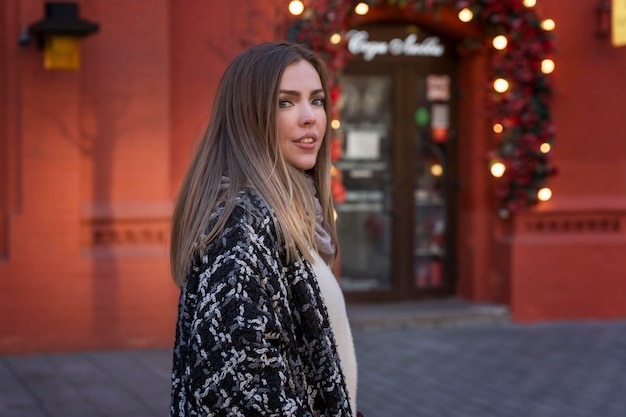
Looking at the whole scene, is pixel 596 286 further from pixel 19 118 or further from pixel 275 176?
pixel 275 176

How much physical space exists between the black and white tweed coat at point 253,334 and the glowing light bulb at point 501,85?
8318mm

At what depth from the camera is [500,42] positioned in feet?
33.7

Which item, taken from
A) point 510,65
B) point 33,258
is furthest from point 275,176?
point 510,65

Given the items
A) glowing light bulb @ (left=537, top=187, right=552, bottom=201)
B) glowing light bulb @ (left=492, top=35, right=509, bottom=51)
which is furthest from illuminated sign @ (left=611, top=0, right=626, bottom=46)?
glowing light bulb @ (left=537, top=187, right=552, bottom=201)

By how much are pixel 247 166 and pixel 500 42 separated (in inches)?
328

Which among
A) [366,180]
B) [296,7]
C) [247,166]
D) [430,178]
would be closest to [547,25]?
[430,178]

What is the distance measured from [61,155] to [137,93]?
79 cm

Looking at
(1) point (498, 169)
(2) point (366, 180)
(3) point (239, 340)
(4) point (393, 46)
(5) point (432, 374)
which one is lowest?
(5) point (432, 374)

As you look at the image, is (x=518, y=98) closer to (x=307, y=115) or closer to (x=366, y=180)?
(x=366, y=180)

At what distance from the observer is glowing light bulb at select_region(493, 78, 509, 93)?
10.3 meters

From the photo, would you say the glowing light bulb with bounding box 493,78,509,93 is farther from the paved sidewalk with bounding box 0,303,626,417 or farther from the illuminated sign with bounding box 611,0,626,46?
the paved sidewalk with bounding box 0,303,626,417

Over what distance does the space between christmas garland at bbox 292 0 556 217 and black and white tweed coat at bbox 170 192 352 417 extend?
7.72m

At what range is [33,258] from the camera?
850 centimetres

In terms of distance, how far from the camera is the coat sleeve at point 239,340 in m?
2.08
